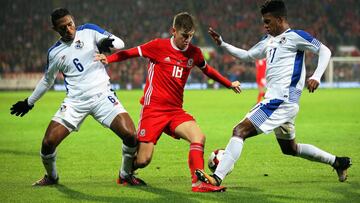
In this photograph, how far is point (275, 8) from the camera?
7.62 metres

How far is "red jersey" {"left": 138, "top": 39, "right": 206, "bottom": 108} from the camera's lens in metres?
7.98

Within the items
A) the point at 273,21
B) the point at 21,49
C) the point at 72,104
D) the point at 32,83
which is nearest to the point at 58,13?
the point at 72,104

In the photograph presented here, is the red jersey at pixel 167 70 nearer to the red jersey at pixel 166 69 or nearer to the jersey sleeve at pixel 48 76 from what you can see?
the red jersey at pixel 166 69

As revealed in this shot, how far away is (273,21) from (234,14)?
40.9 metres

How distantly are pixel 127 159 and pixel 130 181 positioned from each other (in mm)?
300

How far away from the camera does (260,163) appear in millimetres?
10102

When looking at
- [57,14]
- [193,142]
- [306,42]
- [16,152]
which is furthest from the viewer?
[16,152]

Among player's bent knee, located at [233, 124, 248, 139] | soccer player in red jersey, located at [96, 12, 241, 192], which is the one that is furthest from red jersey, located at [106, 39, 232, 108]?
player's bent knee, located at [233, 124, 248, 139]

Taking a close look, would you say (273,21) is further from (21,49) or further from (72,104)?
(21,49)

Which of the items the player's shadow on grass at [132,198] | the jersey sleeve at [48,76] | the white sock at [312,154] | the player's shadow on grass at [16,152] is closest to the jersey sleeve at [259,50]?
the white sock at [312,154]

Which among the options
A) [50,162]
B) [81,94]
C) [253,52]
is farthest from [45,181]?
[253,52]

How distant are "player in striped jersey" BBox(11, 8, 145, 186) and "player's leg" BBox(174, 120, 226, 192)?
23.6 inches

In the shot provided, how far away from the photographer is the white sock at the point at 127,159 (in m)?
8.04

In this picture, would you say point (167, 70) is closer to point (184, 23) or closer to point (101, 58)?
point (184, 23)
